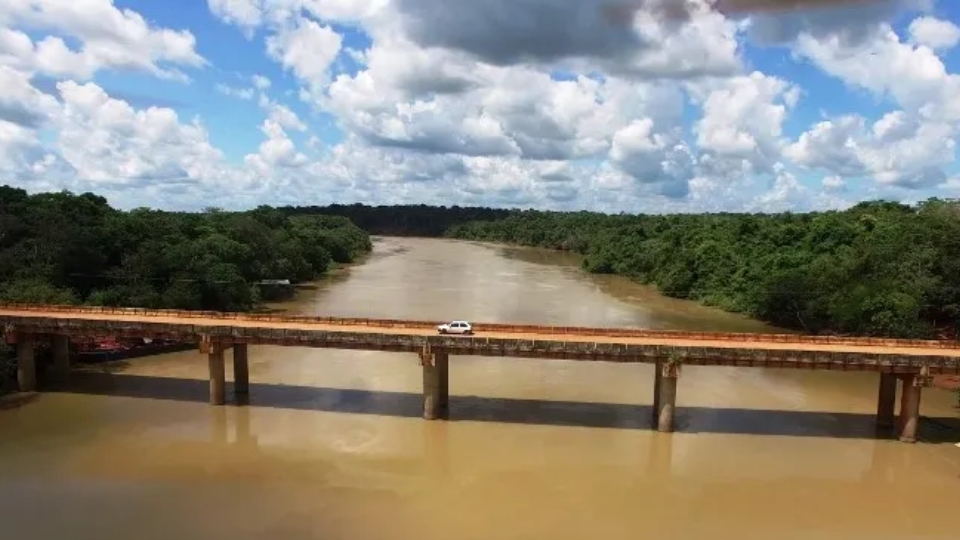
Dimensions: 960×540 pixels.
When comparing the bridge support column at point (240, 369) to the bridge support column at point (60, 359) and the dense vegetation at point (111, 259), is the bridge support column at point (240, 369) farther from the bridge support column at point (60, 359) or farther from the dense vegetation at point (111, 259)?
the dense vegetation at point (111, 259)

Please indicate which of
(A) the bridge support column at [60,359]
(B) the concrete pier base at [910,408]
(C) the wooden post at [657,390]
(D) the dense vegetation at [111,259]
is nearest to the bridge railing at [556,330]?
(C) the wooden post at [657,390]

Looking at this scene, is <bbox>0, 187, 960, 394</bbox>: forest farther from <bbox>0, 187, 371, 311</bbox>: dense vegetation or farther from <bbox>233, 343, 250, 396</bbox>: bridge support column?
<bbox>233, 343, 250, 396</bbox>: bridge support column

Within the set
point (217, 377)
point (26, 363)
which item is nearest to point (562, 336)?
point (217, 377)

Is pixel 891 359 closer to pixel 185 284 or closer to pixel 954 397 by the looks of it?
pixel 954 397

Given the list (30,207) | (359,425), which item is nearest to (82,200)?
(30,207)

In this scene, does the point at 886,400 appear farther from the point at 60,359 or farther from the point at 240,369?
the point at 60,359

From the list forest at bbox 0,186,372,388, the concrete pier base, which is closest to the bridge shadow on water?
the concrete pier base
